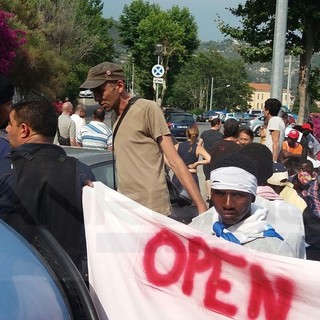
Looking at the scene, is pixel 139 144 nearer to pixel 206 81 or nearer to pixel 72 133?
pixel 72 133

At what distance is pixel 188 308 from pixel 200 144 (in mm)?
7588

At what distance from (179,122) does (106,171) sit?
3153cm

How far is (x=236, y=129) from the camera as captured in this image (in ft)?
26.7

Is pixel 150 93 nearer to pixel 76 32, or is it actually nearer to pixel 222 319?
pixel 76 32

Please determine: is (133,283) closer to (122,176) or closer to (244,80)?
(122,176)

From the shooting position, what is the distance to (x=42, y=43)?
27641 millimetres

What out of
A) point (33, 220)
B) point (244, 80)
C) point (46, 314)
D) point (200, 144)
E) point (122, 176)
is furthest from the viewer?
point (244, 80)

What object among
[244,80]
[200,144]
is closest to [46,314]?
[200,144]

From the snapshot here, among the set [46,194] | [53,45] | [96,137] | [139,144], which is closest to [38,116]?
[46,194]

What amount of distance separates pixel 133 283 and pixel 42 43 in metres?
26.0

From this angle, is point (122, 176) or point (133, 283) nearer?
point (133, 283)

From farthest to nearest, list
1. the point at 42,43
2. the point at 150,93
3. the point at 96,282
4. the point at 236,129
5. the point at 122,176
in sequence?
the point at 150,93, the point at 42,43, the point at 236,129, the point at 122,176, the point at 96,282

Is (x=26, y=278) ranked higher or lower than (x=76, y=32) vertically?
lower

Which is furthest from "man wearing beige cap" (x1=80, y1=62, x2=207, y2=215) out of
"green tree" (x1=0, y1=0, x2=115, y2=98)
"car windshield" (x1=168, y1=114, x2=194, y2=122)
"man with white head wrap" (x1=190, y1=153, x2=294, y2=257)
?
"car windshield" (x1=168, y1=114, x2=194, y2=122)
